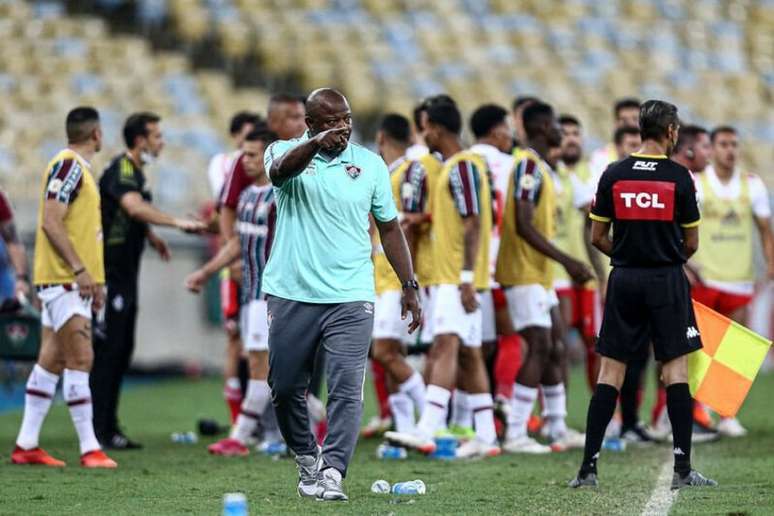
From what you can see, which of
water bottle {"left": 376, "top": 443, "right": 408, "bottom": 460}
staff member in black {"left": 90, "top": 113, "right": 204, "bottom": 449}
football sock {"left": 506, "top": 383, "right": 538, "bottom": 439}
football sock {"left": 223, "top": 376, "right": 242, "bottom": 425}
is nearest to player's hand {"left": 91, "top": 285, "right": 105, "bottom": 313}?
staff member in black {"left": 90, "top": 113, "right": 204, "bottom": 449}

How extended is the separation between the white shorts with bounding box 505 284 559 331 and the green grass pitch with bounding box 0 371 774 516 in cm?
98

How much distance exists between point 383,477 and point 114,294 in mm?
3158

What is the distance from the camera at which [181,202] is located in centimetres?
1961

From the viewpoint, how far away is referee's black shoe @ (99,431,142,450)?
10.8 m

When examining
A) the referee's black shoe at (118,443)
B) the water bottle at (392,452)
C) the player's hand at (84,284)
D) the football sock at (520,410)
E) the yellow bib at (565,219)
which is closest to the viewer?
the player's hand at (84,284)

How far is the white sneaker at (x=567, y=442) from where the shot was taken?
35.0ft

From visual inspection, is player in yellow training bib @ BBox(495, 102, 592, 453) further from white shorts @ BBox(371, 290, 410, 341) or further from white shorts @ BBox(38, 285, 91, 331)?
white shorts @ BBox(38, 285, 91, 331)

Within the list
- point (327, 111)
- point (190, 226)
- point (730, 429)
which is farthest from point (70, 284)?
point (730, 429)

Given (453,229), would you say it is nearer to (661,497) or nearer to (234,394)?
(234,394)

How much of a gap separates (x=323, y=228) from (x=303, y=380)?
0.78 metres

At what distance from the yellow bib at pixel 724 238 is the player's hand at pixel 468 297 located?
3284mm

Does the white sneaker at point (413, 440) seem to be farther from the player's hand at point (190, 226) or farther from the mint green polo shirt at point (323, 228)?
the mint green polo shirt at point (323, 228)

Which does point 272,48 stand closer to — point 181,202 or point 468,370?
point 181,202

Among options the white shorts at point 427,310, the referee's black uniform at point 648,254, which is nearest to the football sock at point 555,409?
the white shorts at point 427,310
